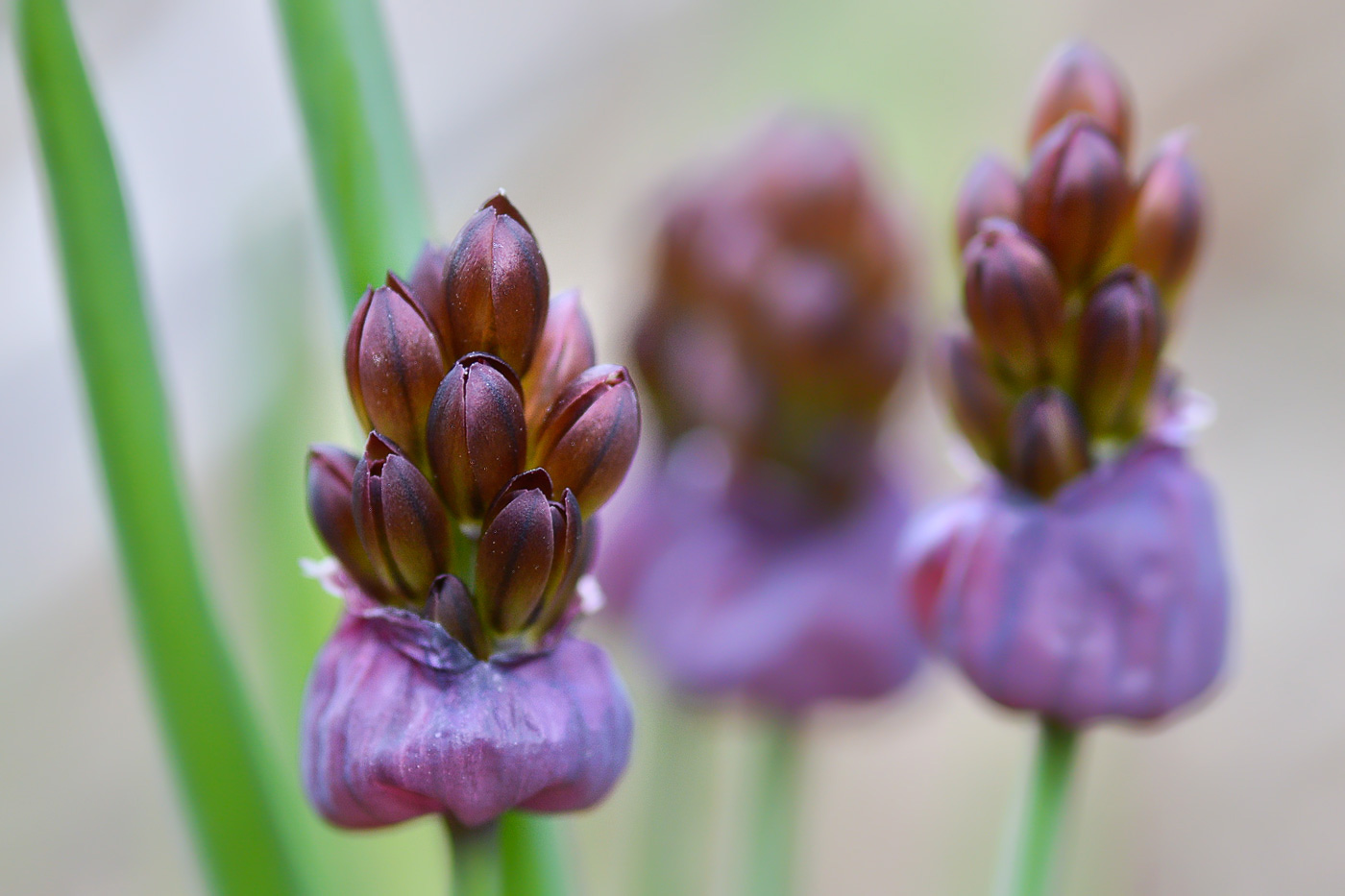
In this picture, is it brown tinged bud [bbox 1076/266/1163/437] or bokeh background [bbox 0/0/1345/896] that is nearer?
brown tinged bud [bbox 1076/266/1163/437]

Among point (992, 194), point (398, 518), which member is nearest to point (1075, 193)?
point (992, 194)

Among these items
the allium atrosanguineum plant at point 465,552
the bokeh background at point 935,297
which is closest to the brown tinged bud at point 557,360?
the allium atrosanguineum plant at point 465,552

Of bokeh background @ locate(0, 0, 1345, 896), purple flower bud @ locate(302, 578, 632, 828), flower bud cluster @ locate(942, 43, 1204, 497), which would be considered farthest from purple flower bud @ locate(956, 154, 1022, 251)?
bokeh background @ locate(0, 0, 1345, 896)

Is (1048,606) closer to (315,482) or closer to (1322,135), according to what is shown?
(315,482)

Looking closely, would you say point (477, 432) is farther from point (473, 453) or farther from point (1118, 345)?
point (1118, 345)

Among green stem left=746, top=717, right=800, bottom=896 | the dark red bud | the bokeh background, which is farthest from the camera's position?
the bokeh background

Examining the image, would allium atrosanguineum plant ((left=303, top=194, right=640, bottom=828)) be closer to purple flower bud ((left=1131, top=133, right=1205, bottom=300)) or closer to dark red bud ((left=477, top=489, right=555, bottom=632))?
dark red bud ((left=477, top=489, right=555, bottom=632))
